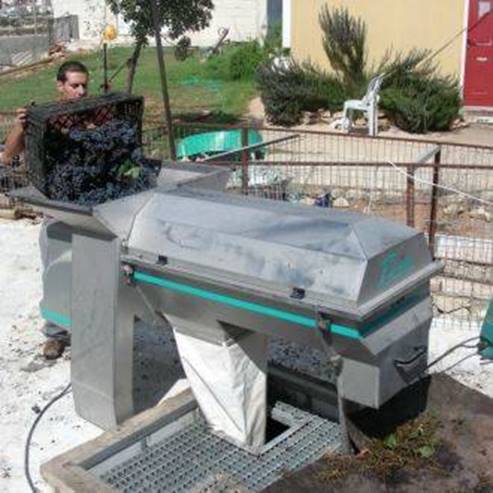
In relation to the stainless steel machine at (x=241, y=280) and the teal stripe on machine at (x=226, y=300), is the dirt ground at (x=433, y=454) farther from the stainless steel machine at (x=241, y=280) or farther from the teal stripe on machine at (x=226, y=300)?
the teal stripe on machine at (x=226, y=300)

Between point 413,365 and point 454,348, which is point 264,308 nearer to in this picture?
point 413,365

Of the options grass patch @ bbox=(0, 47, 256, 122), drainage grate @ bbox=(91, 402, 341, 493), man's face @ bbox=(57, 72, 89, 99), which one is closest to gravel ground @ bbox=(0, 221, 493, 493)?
drainage grate @ bbox=(91, 402, 341, 493)

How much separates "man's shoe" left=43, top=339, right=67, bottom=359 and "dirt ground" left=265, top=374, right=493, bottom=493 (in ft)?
7.26

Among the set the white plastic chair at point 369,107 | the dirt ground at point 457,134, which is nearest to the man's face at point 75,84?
the dirt ground at point 457,134

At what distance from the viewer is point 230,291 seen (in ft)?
11.1

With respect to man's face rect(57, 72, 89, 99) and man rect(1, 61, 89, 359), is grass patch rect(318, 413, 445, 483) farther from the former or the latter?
man's face rect(57, 72, 89, 99)

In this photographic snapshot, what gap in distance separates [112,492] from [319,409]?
117 centimetres

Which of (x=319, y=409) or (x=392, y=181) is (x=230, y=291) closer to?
(x=319, y=409)

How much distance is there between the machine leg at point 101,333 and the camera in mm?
3930

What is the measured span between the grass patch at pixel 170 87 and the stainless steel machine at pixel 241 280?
9878mm

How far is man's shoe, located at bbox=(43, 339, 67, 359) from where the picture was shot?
5.23 metres

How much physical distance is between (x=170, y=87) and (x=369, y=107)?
670cm

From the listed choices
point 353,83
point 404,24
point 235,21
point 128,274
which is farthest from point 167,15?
point 235,21

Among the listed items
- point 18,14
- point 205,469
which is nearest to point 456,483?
point 205,469
